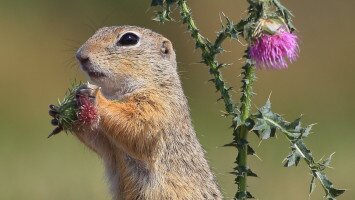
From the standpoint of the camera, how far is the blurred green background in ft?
36.7

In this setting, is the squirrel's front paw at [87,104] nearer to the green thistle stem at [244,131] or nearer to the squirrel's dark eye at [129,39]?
the squirrel's dark eye at [129,39]

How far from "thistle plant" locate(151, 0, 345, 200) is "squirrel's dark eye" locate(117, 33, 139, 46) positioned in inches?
20.7

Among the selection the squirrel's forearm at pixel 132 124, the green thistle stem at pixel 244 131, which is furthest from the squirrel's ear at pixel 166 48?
the green thistle stem at pixel 244 131

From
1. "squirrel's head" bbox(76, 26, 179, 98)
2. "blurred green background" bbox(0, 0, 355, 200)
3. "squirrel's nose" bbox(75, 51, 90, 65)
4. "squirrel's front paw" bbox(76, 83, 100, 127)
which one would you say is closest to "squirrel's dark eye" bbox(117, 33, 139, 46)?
"squirrel's head" bbox(76, 26, 179, 98)

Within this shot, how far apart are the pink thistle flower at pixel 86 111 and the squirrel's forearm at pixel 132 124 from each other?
77 millimetres

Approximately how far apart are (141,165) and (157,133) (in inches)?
7.7

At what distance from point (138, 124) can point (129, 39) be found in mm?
540

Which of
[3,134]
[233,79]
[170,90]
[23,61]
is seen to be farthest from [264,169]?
[170,90]

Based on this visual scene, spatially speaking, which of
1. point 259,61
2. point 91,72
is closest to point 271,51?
point 259,61

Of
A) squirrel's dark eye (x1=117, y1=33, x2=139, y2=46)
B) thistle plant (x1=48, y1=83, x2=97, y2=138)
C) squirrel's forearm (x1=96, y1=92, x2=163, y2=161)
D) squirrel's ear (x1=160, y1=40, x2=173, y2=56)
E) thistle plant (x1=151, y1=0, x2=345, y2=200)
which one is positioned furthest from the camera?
squirrel's ear (x1=160, y1=40, x2=173, y2=56)

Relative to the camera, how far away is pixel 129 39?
236 inches

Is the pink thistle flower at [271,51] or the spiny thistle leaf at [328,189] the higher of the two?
the pink thistle flower at [271,51]

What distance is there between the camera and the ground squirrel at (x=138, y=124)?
5680 mm

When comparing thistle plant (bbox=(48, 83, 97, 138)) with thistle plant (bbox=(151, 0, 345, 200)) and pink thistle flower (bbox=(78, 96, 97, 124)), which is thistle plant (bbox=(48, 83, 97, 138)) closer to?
pink thistle flower (bbox=(78, 96, 97, 124))
